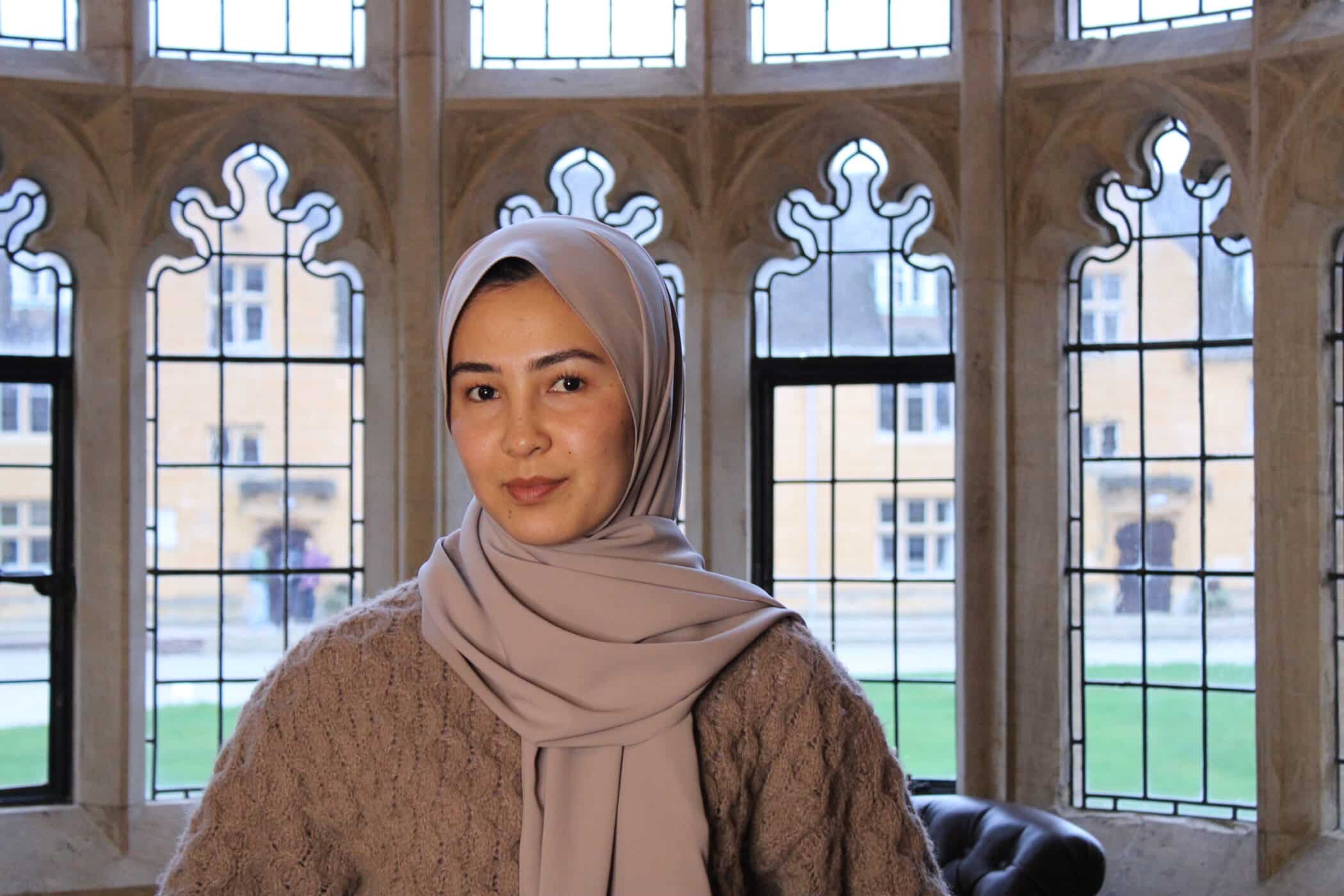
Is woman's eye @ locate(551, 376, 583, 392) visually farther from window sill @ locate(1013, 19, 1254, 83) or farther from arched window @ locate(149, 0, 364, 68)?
arched window @ locate(149, 0, 364, 68)

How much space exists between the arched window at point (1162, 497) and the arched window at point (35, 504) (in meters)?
3.00

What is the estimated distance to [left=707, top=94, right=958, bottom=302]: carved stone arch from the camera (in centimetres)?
477

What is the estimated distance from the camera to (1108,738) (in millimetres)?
4820

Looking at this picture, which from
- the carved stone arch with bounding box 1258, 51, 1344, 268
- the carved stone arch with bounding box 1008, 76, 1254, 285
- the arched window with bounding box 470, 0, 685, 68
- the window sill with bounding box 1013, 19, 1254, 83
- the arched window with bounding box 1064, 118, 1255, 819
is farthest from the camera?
the arched window with bounding box 470, 0, 685, 68

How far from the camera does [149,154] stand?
15.6 ft

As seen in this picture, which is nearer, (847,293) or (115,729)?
(115,729)

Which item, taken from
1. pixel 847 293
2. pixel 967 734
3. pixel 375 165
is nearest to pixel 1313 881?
pixel 967 734

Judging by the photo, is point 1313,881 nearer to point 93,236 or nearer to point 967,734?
point 967,734

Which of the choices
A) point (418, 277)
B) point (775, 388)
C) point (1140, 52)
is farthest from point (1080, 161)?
point (418, 277)

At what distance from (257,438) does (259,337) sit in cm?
32

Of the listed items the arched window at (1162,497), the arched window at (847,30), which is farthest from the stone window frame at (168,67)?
the arched window at (1162,497)

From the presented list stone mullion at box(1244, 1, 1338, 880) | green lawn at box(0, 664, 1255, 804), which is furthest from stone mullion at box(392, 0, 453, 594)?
stone mullion at box(1244, 1, 1338, 880)

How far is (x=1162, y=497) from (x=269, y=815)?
4092 millimetres

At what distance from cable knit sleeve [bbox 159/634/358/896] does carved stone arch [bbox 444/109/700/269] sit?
3720 millimetres
